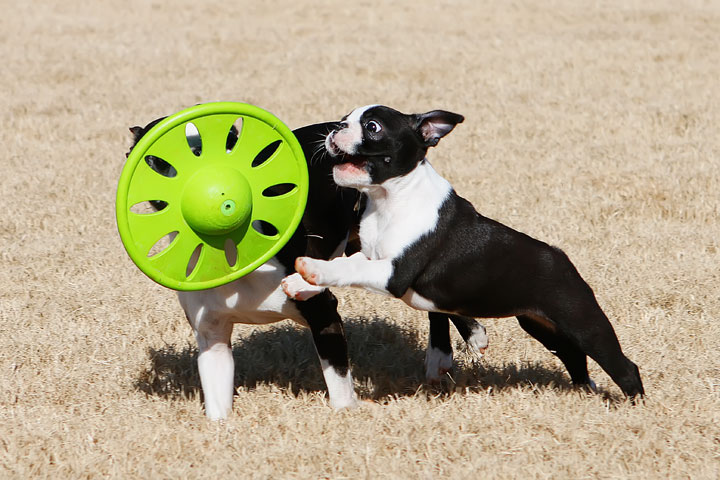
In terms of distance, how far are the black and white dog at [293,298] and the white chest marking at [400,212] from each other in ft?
1.01

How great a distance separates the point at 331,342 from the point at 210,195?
41.2 inches

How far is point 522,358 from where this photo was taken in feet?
19.6

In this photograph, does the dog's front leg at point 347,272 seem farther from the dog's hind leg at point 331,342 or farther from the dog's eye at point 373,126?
the dog's eye at point 373,126

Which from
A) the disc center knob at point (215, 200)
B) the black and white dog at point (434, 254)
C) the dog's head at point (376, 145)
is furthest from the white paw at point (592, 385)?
the disc center knob at point (215, 200)

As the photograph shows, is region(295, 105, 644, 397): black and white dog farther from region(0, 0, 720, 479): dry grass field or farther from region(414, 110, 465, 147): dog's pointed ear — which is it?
region(0, 0, 720, 479): dry grass field

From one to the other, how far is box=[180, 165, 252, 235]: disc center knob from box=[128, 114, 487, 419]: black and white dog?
169 mm

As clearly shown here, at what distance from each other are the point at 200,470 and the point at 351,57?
1122 cm

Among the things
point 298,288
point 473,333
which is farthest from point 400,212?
point 473,333

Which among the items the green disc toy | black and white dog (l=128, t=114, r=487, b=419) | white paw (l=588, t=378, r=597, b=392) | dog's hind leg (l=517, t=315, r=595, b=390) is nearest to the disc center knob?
the green disc toy

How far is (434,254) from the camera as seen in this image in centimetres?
459

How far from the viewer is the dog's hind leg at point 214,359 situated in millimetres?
4824

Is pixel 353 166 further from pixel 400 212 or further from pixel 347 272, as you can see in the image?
pixel 347 272

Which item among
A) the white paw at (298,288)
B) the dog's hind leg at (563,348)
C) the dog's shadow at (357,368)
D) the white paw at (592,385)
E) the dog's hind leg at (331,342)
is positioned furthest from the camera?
the dog's shadow at (357,368)

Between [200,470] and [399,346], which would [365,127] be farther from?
[399,346]
